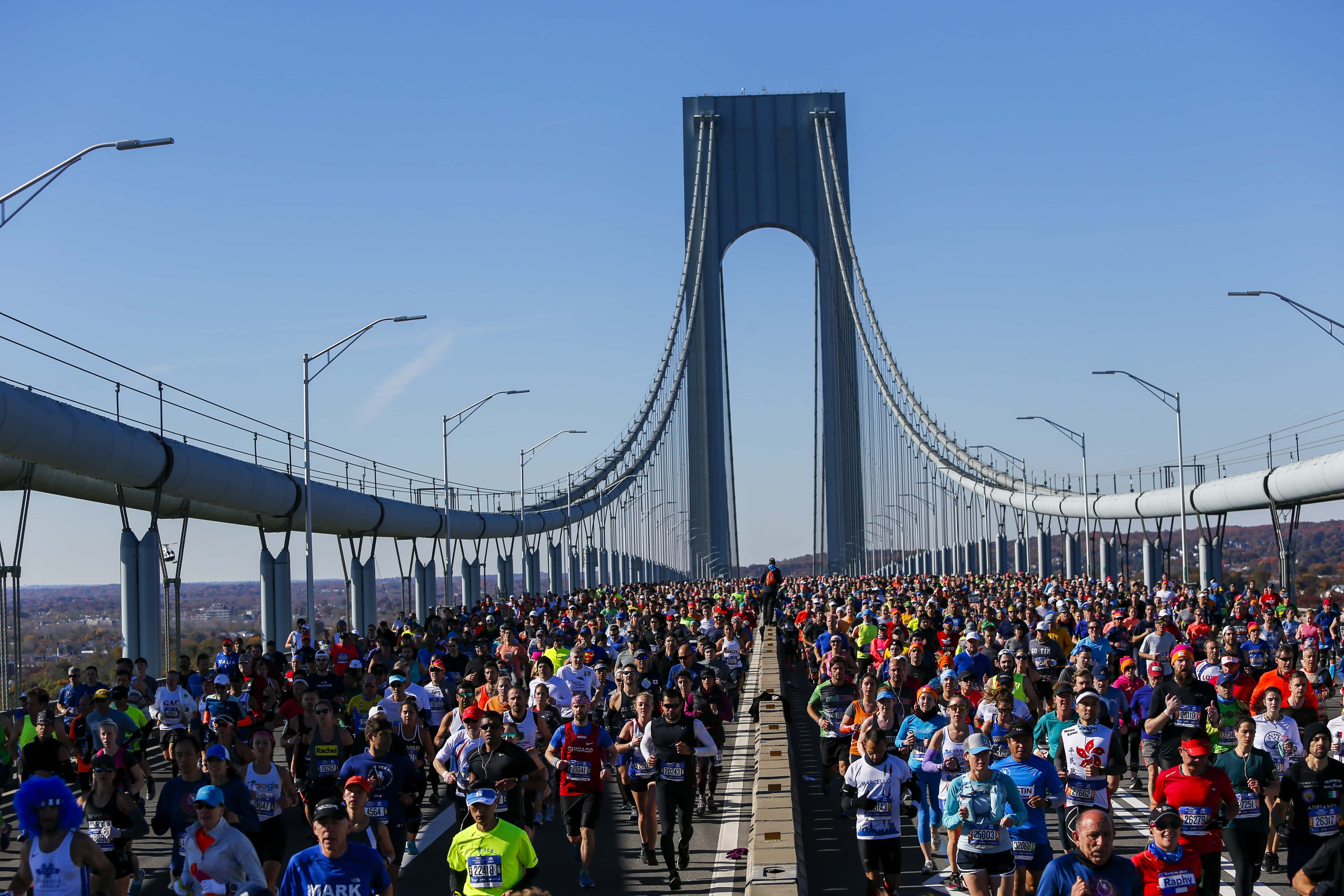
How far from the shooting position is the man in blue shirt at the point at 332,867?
6578 mm

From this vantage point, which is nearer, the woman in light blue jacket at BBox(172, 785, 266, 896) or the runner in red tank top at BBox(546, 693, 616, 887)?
the woman in light blue jacket at BBox(172, 785, 266, 896)

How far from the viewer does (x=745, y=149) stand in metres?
110

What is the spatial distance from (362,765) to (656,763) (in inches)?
89.3

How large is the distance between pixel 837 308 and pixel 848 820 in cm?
9140

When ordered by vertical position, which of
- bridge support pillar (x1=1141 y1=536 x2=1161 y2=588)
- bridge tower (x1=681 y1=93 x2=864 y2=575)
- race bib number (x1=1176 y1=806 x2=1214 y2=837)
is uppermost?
bridge tower (x1=681 y1=93 x2=864 y2=575)

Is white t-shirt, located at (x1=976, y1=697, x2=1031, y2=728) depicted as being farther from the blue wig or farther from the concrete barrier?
the blue wig

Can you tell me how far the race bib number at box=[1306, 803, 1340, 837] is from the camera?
8805 mm

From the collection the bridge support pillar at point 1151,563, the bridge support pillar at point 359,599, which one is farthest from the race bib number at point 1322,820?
the bridge support pillar at point 1151,563

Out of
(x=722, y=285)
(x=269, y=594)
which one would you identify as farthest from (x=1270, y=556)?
(x=269, y=594)

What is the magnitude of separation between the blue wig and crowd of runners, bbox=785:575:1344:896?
4.44 meters

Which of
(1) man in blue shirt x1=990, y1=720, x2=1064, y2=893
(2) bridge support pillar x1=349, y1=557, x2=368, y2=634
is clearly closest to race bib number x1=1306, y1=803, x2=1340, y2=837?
(1) man in blue shirt x1=990, y1=720, x2=1064, y2=893

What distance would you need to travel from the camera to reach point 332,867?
6.61 m

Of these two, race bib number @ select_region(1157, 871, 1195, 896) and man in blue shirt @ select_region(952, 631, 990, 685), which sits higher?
man in blue shirt @ select_region(952, 631, 990, 685)

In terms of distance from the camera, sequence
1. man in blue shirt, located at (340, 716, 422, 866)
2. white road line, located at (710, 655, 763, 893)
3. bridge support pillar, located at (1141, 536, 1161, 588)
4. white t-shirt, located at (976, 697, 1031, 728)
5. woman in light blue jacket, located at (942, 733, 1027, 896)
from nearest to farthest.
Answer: woman in light blue jacket, located at (942, 733, 1027, 896) → man in blue shirt, located at (340, 716, 422, 866) → white road line, located at (710, 655, 763, 893) → white t-shirt, located at (976, 697, 1031, 728) → bridge support pillar, located at (1141, 536, 1161, 588)
